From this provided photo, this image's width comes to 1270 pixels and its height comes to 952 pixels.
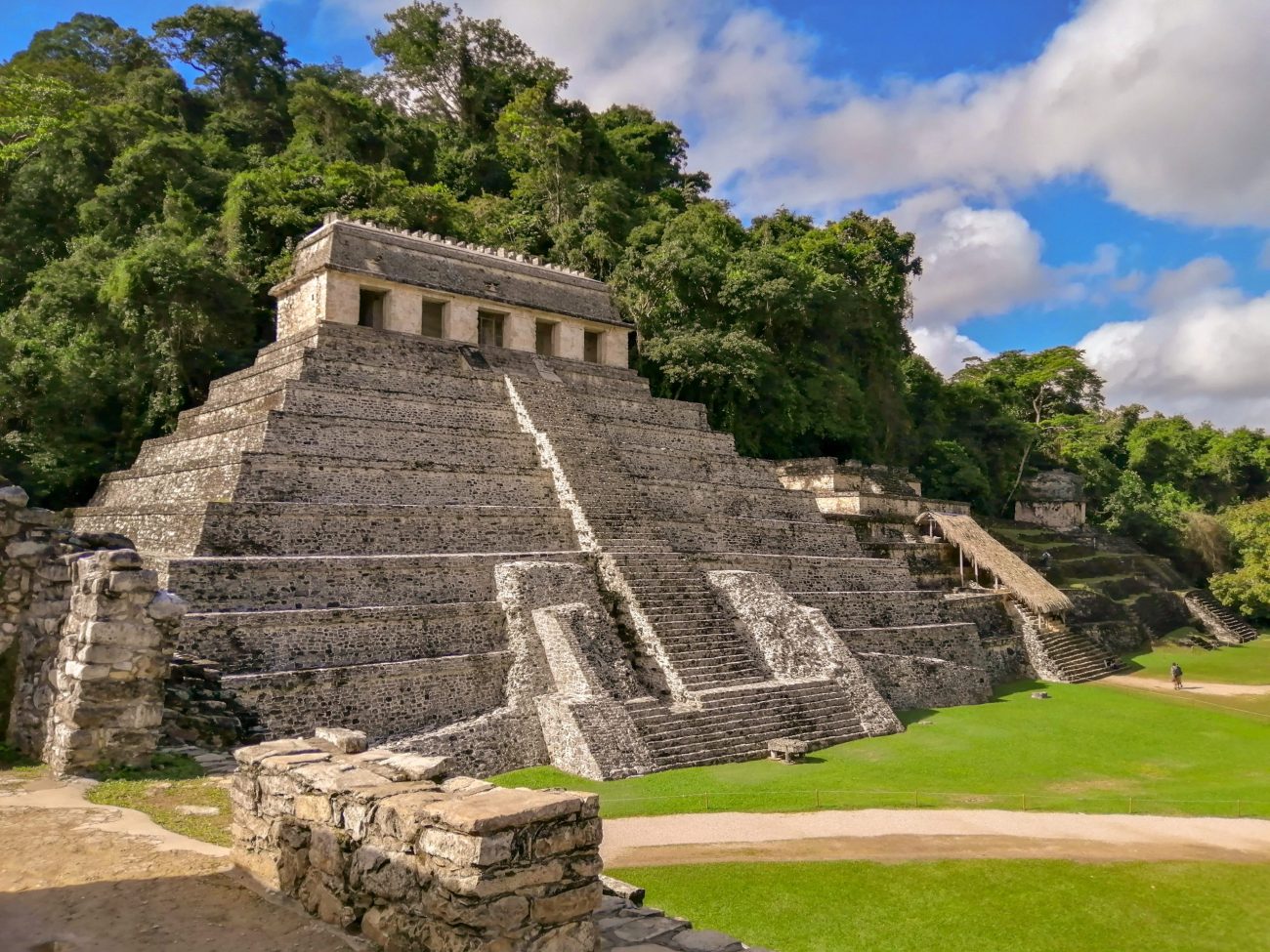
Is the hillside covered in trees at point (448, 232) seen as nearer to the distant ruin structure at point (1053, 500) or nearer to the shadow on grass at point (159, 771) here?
the distant ruin structure at point (1053, 500)

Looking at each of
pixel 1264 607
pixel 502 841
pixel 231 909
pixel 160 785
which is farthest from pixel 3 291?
pixel 1264 607

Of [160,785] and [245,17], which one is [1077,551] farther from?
[245,17]

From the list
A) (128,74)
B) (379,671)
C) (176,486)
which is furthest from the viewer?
(128,74)

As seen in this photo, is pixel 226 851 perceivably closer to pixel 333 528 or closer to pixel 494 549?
pixel 333 528

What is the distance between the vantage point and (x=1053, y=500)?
40031 mm

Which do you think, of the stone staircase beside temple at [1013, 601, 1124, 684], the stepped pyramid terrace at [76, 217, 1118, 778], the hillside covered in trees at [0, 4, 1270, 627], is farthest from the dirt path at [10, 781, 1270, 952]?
the hillside covered in trees at [0, 4, 1270, 627]

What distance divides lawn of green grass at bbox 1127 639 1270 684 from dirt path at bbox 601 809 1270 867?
1464cm

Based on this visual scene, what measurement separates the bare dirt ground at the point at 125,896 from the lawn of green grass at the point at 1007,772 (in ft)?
15.7

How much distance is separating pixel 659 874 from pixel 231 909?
3.91 meters

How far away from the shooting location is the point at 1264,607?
3262 centimetres

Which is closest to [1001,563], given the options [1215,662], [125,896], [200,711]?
[1215,662]

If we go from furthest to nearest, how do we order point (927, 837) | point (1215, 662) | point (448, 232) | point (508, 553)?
point (448, 232)
point (1215, 662)
point (508, 553)
point (927, 837)

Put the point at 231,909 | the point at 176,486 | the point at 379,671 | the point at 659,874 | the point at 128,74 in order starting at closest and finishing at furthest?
the point at 231,909, the point at 659,874, the point at 379,671, the point at 176,486, the point at 128,74

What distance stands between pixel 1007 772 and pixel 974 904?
5018 mm
